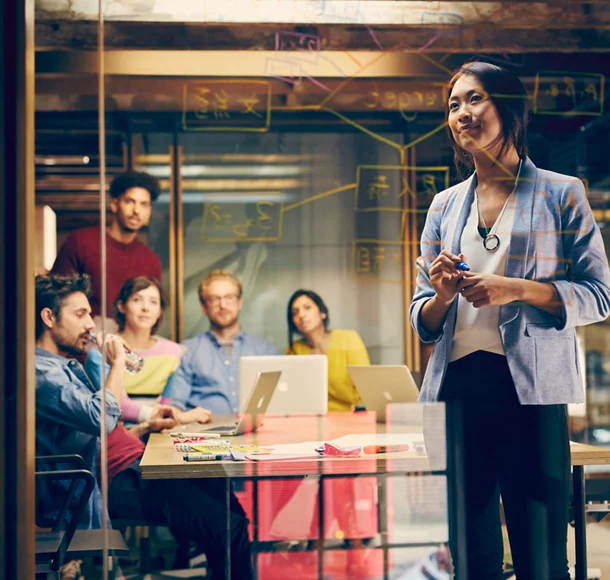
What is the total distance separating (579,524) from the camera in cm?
283

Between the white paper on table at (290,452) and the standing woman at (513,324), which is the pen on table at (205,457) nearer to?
the white paper on table at (290,452)

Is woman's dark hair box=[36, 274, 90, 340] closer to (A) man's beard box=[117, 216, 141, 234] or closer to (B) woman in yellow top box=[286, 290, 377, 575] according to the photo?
(A) man's beard box=[117, 216, 141, 234]

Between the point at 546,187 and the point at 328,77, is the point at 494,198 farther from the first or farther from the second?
the point at 328,77

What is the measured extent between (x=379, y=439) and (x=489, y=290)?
2.36 ft

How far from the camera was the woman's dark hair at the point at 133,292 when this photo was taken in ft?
10.2

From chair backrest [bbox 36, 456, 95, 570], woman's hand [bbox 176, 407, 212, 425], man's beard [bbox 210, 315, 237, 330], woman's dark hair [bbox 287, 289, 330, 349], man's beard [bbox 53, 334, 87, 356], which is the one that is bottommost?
chair backrest [bbox 36, 456, 95, 570]

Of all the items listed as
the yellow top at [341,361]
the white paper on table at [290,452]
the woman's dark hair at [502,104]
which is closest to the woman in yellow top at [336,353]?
the yellow top at [341,361]

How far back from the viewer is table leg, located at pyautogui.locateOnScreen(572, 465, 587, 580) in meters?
2.83

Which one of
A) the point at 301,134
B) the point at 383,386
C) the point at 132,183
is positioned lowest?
the point at 383,386

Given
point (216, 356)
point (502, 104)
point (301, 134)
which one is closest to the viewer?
point (502, 104)

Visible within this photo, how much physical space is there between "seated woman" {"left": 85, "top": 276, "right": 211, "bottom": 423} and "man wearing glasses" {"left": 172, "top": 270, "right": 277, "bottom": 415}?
0.07 m

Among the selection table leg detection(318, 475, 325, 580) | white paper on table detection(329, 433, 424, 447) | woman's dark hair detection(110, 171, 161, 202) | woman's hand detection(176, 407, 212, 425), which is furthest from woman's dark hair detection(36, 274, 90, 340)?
table leg detection(318, 475, 325, 580)

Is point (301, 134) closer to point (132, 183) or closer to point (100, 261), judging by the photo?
point (132, 183)

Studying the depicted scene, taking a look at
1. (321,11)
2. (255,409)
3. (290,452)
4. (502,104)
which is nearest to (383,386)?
(290,452)
